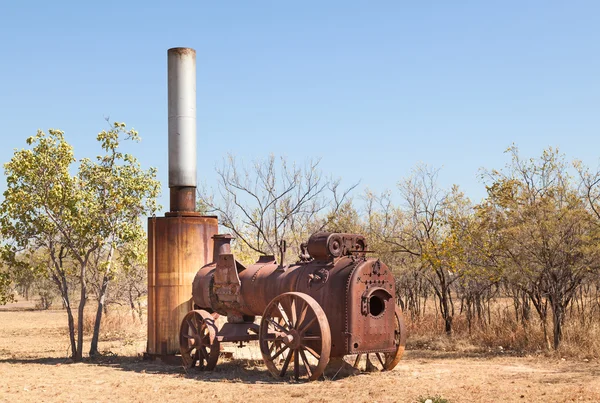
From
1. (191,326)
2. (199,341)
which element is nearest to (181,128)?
(191,326)

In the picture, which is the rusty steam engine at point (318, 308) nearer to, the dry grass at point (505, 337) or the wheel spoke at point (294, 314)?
the wheel spoke at point (294, 314)

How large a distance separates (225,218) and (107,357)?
987 centimetres

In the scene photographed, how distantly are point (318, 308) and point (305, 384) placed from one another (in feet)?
4.14

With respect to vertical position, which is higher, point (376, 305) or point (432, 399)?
→ point (376, 305)

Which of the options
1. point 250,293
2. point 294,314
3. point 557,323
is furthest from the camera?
point 557,323

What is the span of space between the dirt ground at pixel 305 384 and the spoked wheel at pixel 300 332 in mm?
368

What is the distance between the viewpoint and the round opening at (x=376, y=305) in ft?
42.7

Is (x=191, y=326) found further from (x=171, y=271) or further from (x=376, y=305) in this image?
(x=376, y=305)

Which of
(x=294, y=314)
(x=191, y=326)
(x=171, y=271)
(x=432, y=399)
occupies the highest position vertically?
(x=171, y=271)

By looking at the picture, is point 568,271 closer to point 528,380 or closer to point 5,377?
point 528,380

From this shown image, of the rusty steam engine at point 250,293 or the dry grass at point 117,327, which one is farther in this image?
the dry grass at point 117,327

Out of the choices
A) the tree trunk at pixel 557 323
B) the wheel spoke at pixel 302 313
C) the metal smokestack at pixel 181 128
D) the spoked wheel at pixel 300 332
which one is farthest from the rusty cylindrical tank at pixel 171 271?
the tree trunk at pixel 557 323

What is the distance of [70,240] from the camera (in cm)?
1802

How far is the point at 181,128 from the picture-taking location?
58.2 ft
